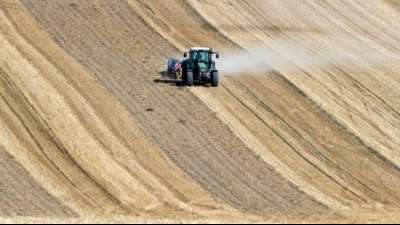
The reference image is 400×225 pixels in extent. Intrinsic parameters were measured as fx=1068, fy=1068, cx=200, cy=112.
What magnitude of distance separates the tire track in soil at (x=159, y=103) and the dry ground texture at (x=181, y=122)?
0.26 feet

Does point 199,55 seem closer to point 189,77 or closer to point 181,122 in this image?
point 189,77

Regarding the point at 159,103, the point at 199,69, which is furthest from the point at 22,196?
the point at 199,69

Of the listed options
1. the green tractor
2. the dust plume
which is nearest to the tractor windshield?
the green tractor

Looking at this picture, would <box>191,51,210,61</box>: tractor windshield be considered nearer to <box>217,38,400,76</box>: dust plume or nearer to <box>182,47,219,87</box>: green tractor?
<box>182,47,219,87</box>: green tractor

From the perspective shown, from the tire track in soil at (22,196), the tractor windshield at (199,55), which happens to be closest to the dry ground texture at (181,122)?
the tire track in soil at (22,196)

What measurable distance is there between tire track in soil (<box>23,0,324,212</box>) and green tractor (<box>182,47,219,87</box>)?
33.4 inches

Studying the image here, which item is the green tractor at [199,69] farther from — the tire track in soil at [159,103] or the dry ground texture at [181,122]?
the tire track in soil at [159,103]

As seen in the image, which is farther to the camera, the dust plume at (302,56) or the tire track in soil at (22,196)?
the dust plume at (302,56)

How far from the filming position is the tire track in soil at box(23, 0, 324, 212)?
3247 cm

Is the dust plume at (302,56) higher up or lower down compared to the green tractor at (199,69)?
lower down

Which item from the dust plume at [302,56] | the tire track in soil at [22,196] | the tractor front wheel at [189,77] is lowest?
the dust plume at [302,56]

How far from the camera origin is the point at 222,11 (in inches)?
Answer: 2073

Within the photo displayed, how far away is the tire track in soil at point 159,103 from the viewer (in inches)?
1278

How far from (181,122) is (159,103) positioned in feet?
6.67
